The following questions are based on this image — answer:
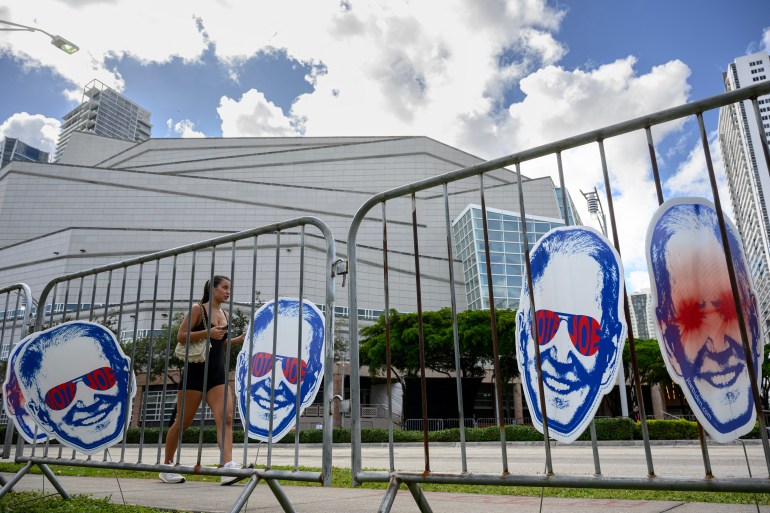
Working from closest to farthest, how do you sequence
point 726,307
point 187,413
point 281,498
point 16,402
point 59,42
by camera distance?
point 726,307, point 281,498, point 16,402, point 187,413, point 59,42

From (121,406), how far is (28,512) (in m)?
0.78

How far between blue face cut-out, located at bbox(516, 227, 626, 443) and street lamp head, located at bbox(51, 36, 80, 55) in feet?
37.4

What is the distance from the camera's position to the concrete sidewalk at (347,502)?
10.2ft

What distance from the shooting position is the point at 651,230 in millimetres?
2164

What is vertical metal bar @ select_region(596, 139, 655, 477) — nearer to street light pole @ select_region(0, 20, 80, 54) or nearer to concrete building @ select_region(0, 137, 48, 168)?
street light pole @ select_region(0, 20, 80, 54)

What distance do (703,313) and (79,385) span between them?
12.8 feet

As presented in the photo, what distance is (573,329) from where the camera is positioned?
2.30m

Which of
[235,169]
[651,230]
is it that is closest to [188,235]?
[235,169]

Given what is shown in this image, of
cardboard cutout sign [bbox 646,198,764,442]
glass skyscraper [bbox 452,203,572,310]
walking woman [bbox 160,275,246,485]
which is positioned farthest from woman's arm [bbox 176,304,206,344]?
glass skyscraper [bbox 452,203,572,310]

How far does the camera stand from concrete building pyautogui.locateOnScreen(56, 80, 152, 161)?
490 ft

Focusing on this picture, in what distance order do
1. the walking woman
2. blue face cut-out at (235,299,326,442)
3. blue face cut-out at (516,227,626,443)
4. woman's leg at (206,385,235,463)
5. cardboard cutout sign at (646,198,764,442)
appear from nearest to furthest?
1. cardboard cutout sign at (646,198,764,442)
2. blue face cut-out at (516,227,626,443)
3. blue face cut-out at (235,299,326,442)
4. woman's leg at (206,385,235,463)
5. the walking woman

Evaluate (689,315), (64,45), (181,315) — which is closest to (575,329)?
(689,315)

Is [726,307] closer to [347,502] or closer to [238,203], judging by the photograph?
[347,502]

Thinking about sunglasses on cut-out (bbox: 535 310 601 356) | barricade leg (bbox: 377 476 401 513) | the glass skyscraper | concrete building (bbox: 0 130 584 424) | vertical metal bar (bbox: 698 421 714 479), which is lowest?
barricade leg (bbox: 377 476 401 513)
